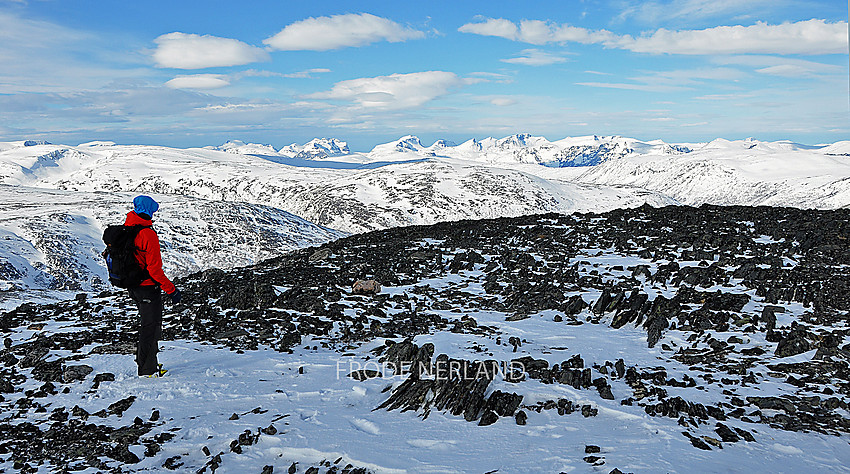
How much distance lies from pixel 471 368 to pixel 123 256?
23.9 ft

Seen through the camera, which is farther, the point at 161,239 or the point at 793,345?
the point at 161,239

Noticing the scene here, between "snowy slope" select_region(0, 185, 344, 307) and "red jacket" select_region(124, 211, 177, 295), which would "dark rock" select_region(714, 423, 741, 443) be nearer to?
"red jacket" select_region(124, 211, 177, 295)

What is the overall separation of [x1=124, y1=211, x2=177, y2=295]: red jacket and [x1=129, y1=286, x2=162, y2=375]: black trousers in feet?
0.84

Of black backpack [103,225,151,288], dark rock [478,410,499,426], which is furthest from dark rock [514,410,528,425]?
black backpack [103,225,151,288]

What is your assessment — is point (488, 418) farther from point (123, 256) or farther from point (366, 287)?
point (366, 287)

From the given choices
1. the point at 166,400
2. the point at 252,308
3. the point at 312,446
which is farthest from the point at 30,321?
the point at 312,446

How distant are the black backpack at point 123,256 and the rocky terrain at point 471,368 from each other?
208 cm

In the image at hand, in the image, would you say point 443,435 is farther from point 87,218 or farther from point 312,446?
point 87,218

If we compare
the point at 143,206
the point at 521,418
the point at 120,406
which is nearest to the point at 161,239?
the point at 143,206

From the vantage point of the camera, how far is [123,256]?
416 inches

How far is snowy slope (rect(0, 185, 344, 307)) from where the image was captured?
221 ft

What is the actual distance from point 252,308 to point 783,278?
706 inches

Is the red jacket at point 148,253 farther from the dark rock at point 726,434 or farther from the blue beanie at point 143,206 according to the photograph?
the dark rock at point 726,434

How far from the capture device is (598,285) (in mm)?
19469
